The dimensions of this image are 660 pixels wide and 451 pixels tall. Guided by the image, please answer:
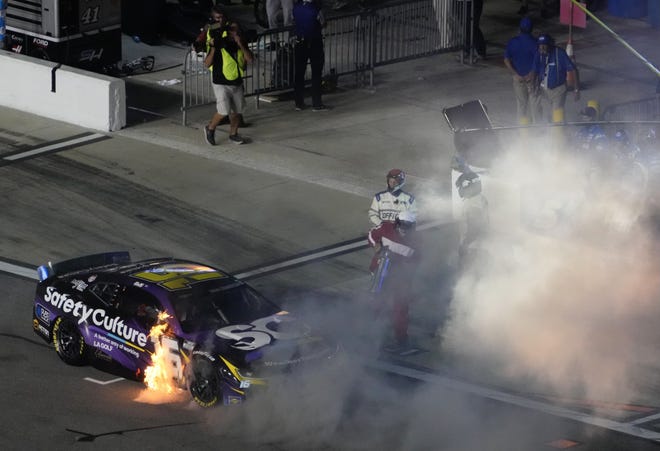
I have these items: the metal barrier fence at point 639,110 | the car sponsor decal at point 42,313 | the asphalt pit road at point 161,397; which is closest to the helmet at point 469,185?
the metal barrier fence at point 639,110

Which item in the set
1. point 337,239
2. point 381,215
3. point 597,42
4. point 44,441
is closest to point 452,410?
point 381,215

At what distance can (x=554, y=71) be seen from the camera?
2075 centimetres

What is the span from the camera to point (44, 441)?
1191cm

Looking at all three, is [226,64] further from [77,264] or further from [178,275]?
[178,275]

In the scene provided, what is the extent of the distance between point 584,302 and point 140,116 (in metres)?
9.82

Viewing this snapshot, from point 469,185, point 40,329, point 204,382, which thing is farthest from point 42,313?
point 469,185

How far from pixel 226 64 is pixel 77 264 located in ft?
23.0

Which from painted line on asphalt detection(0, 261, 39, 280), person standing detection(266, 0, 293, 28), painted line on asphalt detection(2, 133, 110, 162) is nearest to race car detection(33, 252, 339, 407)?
painted line on asphalt detection(0, 261, 39, 280)

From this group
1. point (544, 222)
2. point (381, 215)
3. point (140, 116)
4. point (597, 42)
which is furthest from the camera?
point (597, 42)

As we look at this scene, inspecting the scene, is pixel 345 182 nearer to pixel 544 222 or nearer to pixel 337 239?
pixel 337 239

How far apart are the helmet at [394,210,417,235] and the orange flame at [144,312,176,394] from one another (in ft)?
9.02

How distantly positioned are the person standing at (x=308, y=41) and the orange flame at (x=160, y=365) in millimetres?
10321

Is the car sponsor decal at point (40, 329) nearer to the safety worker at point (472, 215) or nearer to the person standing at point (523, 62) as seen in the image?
the safety worker at point (472, 215)

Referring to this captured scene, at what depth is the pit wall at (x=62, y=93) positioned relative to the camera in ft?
72.0
